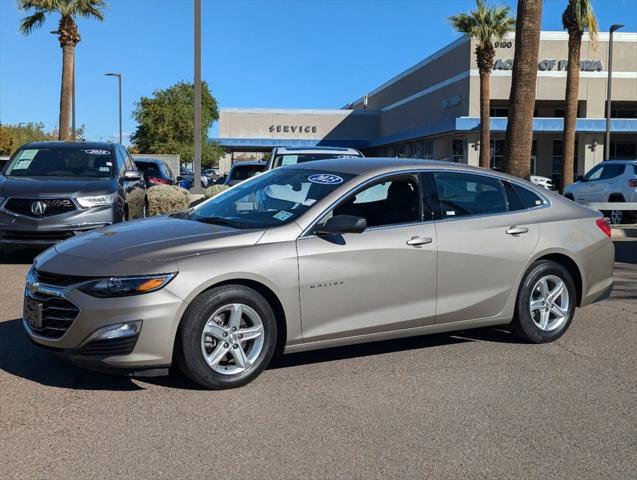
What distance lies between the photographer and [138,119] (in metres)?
55.5

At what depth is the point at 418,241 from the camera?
18.7 feet

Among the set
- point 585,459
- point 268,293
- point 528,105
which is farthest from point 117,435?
point 528,105

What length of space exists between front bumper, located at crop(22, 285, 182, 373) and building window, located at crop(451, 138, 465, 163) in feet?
141

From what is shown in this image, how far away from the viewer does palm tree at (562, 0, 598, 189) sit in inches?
1024

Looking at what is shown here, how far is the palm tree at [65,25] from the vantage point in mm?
29109

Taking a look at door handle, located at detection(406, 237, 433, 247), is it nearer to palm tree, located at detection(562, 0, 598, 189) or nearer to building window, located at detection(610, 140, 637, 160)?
palm tree, located at detection(562, 0, 598, 189)

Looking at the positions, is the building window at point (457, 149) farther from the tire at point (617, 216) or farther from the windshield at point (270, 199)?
the windshield at point (270, 199)

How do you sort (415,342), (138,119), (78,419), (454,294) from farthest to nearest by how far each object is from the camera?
(138,119) < (415,342) < (454,294) < (78,419)

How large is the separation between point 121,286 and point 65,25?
2807cm

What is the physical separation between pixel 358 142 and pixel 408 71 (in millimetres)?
9809

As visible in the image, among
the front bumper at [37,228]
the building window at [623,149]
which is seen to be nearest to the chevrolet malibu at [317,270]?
the front bumper at [37,228]

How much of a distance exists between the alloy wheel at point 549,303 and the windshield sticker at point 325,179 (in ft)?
6.72

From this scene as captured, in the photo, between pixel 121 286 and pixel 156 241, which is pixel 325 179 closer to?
pixel 156 241

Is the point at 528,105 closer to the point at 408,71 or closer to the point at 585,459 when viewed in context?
the point at 585,459
